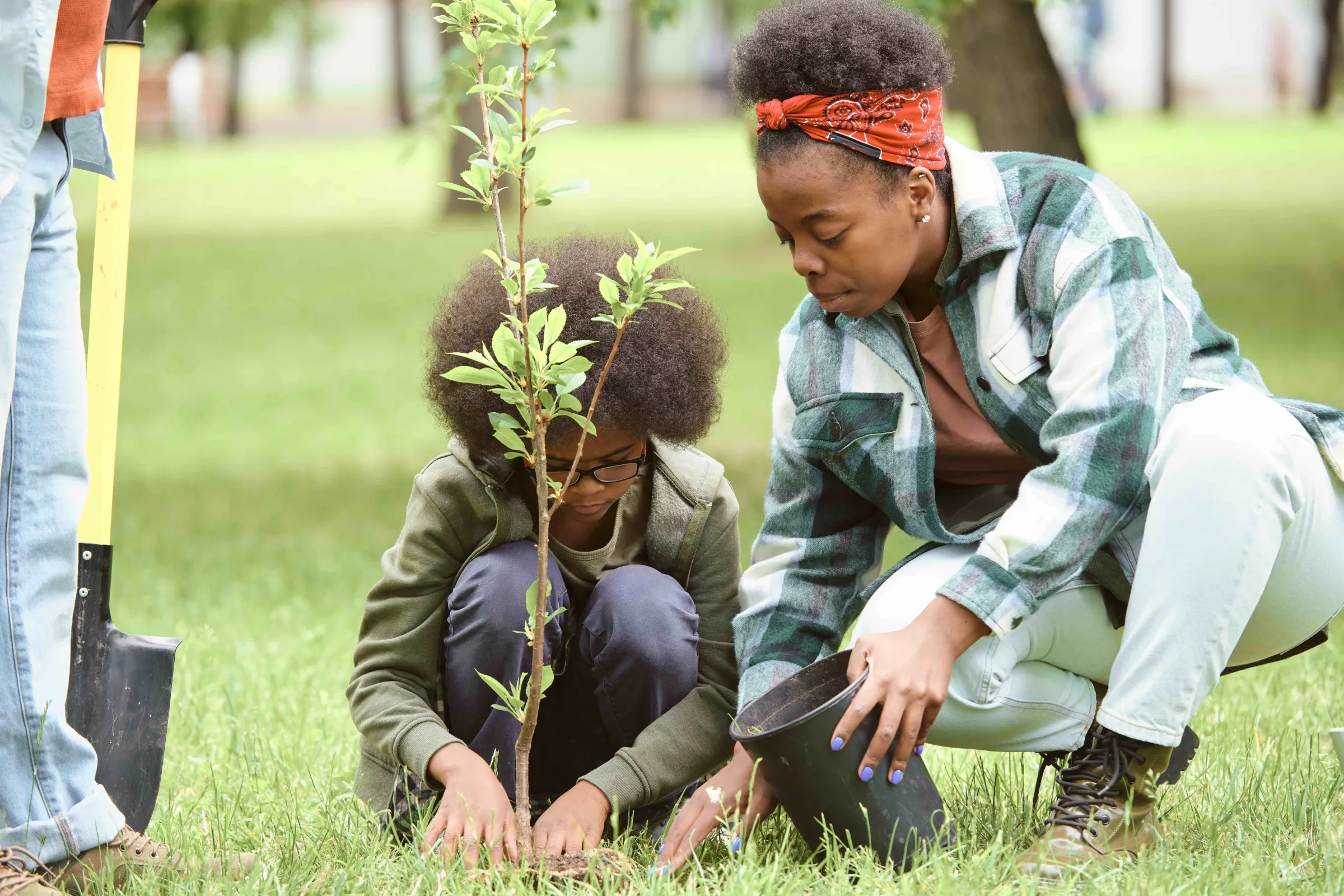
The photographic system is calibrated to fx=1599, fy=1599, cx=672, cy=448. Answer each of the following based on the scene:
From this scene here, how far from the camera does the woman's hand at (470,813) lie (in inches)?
93.4

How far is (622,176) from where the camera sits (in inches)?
932

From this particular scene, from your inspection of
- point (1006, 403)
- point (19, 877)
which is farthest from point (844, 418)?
point (19, 877)

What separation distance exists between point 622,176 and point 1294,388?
53.9 feet

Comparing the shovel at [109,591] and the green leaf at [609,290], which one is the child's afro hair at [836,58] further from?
the shovel at [109,591]

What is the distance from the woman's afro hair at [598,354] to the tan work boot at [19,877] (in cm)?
92

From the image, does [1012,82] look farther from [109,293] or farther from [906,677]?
[906,677]

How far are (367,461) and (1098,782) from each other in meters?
5.87

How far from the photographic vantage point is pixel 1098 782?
2.37m

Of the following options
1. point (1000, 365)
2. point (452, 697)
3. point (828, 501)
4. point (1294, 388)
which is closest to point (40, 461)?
point (452, 697)

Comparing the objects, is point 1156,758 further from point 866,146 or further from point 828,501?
point 866,146

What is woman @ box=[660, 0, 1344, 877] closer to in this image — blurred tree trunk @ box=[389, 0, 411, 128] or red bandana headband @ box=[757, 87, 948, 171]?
red bandana headband @ box=[757, 87, 948, 171]

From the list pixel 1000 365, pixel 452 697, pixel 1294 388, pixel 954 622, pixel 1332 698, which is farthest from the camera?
pixel 1294 388

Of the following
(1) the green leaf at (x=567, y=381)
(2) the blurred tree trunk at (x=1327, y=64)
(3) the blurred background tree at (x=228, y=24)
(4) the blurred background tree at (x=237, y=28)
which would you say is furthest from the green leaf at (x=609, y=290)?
(2) the blurred tree trunk at (x=1327, y=64)

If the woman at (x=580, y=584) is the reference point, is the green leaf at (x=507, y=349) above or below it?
above
